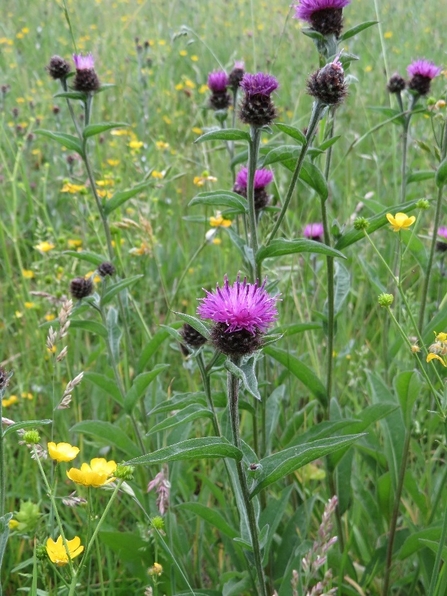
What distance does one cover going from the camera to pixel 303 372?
1507 mm

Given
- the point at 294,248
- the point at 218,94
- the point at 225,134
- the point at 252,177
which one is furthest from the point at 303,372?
the point at 218,94

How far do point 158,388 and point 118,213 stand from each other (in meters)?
1.00

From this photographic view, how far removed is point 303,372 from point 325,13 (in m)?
0.81

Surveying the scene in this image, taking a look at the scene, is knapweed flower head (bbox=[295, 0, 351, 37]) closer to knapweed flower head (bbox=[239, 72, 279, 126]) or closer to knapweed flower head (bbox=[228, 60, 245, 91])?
knapweed flower head (bbox=[239, 72, 279, 126])

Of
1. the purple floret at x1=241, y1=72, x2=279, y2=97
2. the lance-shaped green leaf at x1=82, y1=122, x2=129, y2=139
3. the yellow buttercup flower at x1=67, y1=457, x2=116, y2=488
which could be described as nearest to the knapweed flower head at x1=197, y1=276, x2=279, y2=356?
the yellow buttercup flower at x1=67, y1=457, x2=116, y2=488

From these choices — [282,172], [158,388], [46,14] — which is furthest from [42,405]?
A: [46,14]

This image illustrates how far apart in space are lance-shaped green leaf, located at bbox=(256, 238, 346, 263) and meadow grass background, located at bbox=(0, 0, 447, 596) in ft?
1.18

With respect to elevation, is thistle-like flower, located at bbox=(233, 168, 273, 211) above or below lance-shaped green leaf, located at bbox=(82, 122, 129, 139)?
below

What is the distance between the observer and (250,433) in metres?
1.85

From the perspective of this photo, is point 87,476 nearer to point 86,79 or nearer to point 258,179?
point 258,179

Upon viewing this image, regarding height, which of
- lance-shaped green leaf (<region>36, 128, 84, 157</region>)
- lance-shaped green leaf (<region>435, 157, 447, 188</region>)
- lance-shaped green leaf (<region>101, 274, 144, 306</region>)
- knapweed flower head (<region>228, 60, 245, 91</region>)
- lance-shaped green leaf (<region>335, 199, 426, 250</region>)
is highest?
knapweed flower head (<region>228, 60, 245, 91</region>)

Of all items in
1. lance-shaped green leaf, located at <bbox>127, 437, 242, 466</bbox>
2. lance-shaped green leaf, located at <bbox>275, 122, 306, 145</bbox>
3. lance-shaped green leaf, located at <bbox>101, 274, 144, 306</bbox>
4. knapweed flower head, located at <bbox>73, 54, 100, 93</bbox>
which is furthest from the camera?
knapweed flower head, located at <bbox>73, 54, 100, 93</bbox>

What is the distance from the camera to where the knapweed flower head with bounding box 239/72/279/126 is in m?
1.36

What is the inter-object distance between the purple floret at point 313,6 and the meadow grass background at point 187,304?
323 mm
